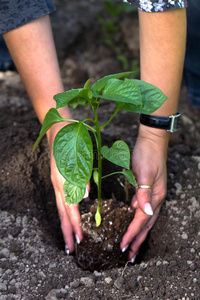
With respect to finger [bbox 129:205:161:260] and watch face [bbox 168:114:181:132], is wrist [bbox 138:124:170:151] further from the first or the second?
finger [bbox 129:205:161:260]

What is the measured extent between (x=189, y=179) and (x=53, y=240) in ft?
2.50

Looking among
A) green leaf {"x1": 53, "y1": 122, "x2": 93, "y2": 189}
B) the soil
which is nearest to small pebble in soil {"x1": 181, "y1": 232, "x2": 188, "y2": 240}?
the soil

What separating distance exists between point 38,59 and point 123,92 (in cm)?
66

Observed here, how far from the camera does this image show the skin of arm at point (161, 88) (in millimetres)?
1448

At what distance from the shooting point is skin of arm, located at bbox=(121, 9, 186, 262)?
1.45 metres

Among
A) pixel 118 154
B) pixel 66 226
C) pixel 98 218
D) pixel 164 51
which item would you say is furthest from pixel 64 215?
pixel 164 51

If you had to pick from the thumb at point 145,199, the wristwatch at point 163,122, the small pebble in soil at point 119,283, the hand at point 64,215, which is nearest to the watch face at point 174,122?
the wristwatch at point 163,122

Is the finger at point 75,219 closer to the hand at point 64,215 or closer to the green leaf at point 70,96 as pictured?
the hand at point 64,215

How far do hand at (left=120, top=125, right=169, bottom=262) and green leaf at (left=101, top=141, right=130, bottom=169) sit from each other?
0.32 m

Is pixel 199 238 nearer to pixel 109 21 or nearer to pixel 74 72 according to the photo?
pixel 74 72

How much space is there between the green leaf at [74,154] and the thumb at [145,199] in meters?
0.42

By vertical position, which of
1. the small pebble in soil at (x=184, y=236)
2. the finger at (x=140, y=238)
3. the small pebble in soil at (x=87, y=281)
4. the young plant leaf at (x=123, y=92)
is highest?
the young plant leaf at (x=123, y=92)

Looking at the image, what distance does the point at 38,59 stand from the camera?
1596 millimetres

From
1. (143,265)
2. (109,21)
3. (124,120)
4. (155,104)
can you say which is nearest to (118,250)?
(143,265)
